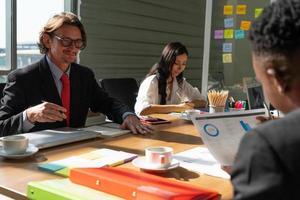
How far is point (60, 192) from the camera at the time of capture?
98cm

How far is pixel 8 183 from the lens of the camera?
1087 mm

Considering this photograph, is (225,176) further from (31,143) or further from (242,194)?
(31,143)

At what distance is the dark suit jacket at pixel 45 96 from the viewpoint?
1.87m

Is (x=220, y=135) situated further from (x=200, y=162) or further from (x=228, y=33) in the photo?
(x=228, y=33)

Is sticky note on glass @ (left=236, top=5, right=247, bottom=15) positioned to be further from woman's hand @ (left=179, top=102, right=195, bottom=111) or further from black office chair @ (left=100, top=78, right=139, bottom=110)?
woman's hand @ (left=179, top=102, right=195, bottom=111)

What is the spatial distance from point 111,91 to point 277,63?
2.52 m

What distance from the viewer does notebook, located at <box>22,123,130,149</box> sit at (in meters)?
1.51

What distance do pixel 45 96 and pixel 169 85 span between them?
1.42 metres

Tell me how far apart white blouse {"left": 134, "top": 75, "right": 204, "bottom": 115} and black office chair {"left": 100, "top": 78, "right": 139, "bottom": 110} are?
0.20 meters

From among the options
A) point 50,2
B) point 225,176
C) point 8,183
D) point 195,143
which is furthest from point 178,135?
point 50,2

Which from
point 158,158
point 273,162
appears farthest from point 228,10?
point 273,162

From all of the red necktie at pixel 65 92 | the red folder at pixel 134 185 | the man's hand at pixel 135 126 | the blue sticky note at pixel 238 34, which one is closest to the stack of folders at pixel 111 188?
the red folder at pixel 134 185

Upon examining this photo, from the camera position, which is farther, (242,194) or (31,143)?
(31,143)

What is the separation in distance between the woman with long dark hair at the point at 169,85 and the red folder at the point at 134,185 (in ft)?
5.85
